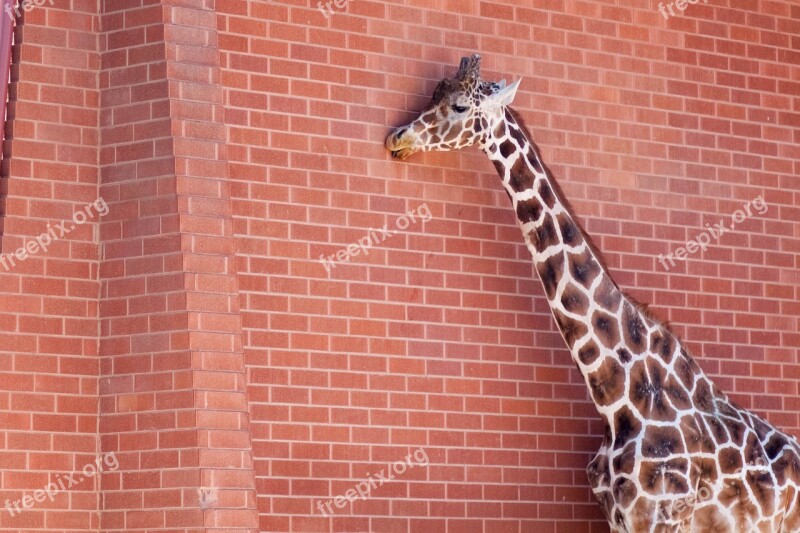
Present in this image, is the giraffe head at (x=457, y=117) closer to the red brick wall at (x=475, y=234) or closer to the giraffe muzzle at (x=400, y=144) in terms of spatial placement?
the giraffe muzzle at (x=400, y=144)

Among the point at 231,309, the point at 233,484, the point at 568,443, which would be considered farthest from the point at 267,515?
the point at 568,443

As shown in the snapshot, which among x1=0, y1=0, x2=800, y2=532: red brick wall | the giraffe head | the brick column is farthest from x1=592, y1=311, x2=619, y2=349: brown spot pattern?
the brick column

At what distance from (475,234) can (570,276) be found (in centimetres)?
66

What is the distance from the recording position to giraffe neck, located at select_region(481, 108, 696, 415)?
28.1 feet

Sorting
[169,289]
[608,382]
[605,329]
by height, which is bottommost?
[608,382]

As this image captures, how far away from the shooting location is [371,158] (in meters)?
8.59

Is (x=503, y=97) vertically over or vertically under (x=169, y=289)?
over

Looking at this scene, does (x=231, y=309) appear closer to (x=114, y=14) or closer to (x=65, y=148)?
(x=65, y=148)

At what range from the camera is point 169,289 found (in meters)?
7.62

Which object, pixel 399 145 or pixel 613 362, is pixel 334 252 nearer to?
pixel 399 145

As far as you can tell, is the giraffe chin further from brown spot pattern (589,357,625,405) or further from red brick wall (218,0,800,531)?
brown spot pattern (589,357,625,405)

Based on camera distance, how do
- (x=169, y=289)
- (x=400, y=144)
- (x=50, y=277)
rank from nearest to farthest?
(x=169, y=289)
(x=50, y=277)
(x=400, y=144)

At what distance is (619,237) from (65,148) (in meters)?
3.55

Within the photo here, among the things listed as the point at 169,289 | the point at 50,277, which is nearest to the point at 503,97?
the point at 169,289
